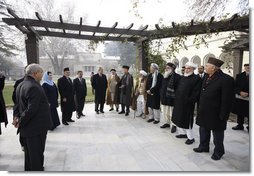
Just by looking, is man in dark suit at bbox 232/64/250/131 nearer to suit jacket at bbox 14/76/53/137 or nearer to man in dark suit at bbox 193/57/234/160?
man in dark suit at bbox 193/57/234/160

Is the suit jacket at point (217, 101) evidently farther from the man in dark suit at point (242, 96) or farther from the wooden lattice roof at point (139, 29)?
the wooden lattice roof at point (139, 29)

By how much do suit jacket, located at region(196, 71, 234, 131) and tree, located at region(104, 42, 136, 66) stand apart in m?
11.2

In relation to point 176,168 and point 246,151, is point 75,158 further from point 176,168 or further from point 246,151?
point 246,151

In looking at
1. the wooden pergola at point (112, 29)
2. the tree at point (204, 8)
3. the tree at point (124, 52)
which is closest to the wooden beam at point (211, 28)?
the wooden pergola at point (112, 29)

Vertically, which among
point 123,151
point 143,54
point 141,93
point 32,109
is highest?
point 143,54

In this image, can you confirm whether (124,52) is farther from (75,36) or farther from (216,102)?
(216,102)

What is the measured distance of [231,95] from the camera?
370 cm

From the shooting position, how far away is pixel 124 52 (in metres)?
16.8

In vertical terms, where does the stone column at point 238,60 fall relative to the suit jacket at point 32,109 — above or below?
above

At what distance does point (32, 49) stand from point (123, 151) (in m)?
3.59

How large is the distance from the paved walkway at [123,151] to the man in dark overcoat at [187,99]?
1.31 feet

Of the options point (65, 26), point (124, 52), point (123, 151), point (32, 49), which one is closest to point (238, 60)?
point (65, 26)

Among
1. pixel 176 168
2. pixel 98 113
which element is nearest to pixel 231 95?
pixel 176 168

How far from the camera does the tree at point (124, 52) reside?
1568 cm
